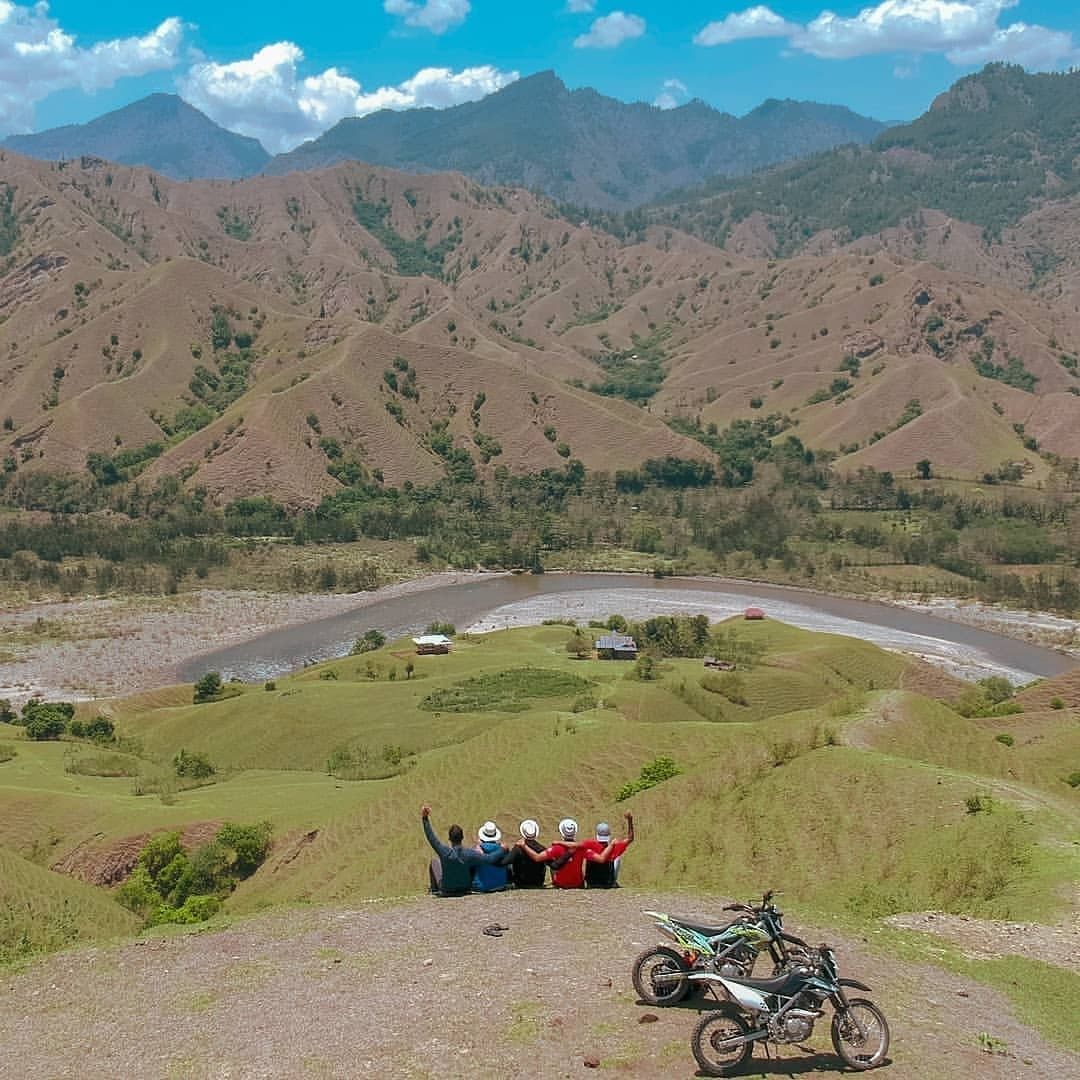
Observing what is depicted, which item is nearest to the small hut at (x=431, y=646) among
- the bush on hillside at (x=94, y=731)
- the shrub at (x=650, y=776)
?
the bush on hillside at (x=94, y=731)

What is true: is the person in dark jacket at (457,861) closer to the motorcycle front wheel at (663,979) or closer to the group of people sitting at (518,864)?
the group of people sitting at (518,864)

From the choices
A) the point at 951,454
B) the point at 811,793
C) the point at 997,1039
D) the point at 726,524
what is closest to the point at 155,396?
the point at 726,524

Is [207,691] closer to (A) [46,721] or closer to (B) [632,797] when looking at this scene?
(A) [46,721]

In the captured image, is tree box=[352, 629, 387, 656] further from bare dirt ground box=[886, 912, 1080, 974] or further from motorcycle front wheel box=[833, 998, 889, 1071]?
motorcycle front wheel box=[833, 998, 889, 1071]

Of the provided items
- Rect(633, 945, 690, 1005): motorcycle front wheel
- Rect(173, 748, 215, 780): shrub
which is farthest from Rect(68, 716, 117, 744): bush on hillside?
Rect(633, 945, 690, 1005): motorcycle front wheel

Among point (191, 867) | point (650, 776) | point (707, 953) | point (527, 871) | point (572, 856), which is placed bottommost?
point (191, 867)

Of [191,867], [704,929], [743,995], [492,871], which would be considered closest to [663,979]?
[704,929]
